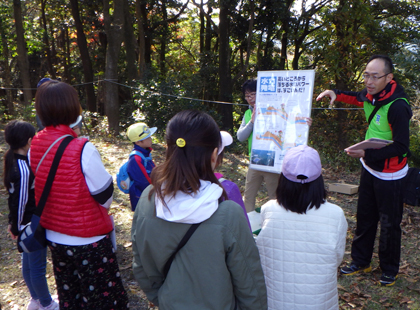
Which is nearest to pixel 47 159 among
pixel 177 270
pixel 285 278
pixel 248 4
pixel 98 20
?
pixel 177 270

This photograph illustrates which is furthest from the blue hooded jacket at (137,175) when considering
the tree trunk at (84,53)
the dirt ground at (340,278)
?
the tree trunk at (84,53)

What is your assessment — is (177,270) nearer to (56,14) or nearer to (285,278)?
(285,278)

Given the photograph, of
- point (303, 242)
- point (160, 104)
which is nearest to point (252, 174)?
point (303, 242)

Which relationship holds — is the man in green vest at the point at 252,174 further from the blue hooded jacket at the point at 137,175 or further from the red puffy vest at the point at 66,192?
the red puffy vest at the point at 66,192

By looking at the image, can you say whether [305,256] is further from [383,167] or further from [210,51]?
[210,51]

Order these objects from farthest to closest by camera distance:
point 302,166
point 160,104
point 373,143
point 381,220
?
point 160,104
point 381,220
point 373,143
point 302,166

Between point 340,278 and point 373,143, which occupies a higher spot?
point 373,143

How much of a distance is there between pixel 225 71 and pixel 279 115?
11025 millimetres

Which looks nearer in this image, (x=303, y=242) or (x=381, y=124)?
(x=303, y=242)

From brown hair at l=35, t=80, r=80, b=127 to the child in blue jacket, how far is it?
1.12m

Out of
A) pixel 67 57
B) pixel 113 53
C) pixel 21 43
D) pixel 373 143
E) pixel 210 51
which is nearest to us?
pixel 373 143

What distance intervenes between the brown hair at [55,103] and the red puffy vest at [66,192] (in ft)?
0.20

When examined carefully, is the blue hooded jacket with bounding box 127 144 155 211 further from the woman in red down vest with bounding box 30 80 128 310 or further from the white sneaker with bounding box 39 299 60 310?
the white sneaker with bounding box 39 299 60 310

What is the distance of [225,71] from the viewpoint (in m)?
14.5
